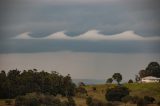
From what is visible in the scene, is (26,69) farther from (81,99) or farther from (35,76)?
(81,99)

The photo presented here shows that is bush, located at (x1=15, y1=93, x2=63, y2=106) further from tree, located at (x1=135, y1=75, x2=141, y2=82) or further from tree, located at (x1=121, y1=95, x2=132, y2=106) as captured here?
tree, located at (x1=135, y1=75, x2=141, y2=82)

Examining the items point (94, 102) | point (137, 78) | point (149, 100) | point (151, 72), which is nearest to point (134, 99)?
point (149, 100)

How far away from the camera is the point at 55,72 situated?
27.9m

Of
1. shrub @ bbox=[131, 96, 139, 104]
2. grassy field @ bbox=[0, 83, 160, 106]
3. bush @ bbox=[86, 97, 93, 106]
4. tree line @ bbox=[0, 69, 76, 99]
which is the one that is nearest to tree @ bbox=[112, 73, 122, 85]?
grassy field @ bbox=[0, 83, 160, 106]

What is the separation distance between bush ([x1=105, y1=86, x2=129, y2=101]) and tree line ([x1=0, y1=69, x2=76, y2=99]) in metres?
2.15

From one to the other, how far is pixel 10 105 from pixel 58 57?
4.38m

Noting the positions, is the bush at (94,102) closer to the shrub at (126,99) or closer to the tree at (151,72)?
the shrub at (126,99)

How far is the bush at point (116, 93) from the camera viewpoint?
25862 millimetres

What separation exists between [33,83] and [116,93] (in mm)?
4820

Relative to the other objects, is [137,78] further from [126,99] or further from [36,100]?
[36,100]

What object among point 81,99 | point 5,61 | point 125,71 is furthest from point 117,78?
point 5,61

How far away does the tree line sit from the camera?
25.6 metres

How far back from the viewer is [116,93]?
1027 inches

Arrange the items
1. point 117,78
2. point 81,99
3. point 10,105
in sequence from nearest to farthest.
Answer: point 10,105 < point 81,99 < point 117,78
